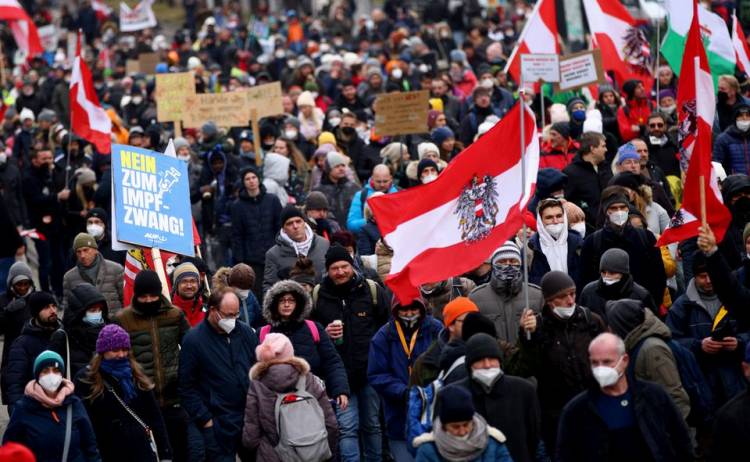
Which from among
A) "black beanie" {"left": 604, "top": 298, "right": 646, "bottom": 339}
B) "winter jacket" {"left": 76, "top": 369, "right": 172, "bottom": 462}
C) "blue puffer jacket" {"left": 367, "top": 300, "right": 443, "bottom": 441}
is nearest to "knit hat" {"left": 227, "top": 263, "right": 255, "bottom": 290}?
"blue puffer jacket" {"left": 367, "top": 300, "right": 443, "bottom": 441}

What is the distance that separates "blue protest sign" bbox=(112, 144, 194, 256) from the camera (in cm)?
1232

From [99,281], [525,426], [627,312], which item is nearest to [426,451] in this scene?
[525,426]

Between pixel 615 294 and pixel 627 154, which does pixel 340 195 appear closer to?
pixel 627 154

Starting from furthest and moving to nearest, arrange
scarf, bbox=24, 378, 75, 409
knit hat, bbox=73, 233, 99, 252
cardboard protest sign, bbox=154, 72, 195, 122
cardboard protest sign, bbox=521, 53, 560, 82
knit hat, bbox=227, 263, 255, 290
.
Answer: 1. cardboard protest sign, bbox=154, 72, 195, 122
2. cardboard protest sign, bbox=521, 53, 560, 82
3. knit hat, bbox=73, 233, 99, 252
4. knit hat, bbox=227, 263, 255, 290
5. scarf, bbox=24, 378, 75, 409

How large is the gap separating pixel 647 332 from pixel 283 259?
407cm

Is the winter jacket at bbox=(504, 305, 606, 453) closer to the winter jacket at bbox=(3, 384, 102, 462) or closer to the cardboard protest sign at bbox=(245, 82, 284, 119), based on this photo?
the winter jacket at bbox=(3, 384, 102, 462)

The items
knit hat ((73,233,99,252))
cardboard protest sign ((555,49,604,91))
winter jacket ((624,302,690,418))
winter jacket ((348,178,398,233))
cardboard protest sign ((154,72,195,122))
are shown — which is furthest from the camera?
cardboard protest sign ((154,72,195,122))

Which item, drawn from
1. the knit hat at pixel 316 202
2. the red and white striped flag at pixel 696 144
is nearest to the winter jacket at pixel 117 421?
the red and white striped flag at pixel 696 144

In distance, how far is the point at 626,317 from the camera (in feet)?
33.2

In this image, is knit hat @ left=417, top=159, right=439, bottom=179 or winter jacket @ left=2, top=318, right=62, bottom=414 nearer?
winter jacket @ left=2, top=318, right=62, bottom=414

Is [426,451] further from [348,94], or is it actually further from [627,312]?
[348,94]

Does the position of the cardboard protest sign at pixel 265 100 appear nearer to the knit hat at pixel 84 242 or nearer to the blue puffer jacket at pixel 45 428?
the knit hat at pixel 84 242

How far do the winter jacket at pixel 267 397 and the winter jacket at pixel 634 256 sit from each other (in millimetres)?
2639

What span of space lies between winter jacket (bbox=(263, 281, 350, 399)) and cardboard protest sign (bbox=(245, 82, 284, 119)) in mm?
8876
